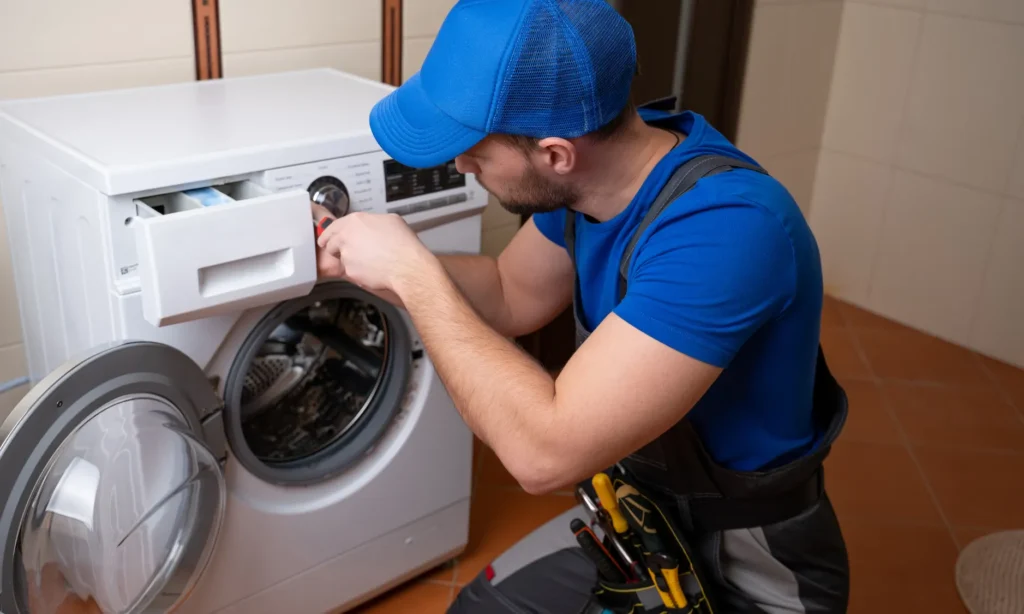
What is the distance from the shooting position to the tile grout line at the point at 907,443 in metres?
2.27

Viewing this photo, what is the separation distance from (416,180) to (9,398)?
0.89 meters

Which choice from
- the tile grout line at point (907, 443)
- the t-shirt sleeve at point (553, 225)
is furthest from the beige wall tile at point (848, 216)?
the t-shirt sleeve at point (553, 225)

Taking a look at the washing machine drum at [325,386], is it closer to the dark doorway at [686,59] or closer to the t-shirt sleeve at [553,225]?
the t-shirt sleeve at [553,225]

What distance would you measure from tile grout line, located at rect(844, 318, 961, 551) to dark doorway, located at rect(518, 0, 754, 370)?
81 centimetres

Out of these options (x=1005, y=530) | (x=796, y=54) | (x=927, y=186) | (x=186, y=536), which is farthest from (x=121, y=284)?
(x=927, y=186)

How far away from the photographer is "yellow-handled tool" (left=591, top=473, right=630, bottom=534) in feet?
4.39

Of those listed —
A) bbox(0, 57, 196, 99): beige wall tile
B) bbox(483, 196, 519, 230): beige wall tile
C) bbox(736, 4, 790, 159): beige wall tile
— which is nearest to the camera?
bbox(0, 57, 196, 99): beige wall tile

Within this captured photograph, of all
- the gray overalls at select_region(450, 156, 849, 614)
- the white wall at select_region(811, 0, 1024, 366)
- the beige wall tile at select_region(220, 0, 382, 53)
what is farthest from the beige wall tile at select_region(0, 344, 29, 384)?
the white wall at select_region(811, 0, 1024, 366)

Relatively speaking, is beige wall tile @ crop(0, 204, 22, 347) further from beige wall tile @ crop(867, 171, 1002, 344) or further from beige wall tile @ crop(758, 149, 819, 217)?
beige wall tile @ crop(867, 171, 1002, 344)

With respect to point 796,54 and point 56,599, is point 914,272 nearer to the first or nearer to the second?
point 796,54

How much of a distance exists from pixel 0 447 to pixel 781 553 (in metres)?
0.98

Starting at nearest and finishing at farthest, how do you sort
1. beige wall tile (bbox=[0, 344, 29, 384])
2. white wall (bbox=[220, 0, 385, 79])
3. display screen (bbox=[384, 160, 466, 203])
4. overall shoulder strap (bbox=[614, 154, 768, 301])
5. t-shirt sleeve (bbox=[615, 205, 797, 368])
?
t-shirt sleeve (bbox=[615, 205, 797, 368]) → overall shoulder strap (bbox=[614, 154, 768, 301]) → display screen (bbox=[384, 160, 466, 203]) → beige wall tile (bbox=[0, 344, 29, 384]) → white wall (bbox=[220, 0, 385, 79])

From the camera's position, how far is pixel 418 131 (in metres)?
1.20

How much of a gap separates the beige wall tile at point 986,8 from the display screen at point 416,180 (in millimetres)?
1850
